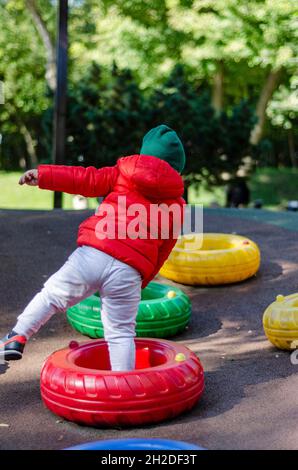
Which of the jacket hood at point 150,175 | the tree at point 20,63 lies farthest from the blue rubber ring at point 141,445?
the tree at point 20,63

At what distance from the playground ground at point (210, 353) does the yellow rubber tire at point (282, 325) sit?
10 centimetres

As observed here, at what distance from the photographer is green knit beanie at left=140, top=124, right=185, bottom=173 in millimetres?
3834

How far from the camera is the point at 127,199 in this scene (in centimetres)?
376

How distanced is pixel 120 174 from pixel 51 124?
38.2 feet

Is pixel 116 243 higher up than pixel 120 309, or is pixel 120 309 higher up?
pixel 116 243

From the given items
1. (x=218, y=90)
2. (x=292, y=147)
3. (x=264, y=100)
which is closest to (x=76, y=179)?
(x=264, y=100)

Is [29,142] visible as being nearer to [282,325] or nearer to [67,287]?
[282,325]

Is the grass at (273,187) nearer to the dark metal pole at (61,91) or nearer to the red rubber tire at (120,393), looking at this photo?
the dark metal pole at (61,91)

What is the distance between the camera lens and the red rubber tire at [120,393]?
3609 millimetres

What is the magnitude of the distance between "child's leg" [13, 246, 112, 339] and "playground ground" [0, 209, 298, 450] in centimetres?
60

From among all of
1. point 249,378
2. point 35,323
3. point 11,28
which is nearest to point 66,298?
point 35,323

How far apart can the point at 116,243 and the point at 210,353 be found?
1.85 metres

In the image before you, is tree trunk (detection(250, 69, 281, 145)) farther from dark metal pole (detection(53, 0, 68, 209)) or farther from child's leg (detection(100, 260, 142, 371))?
child's leg (detection(100, 260, 142, 371))

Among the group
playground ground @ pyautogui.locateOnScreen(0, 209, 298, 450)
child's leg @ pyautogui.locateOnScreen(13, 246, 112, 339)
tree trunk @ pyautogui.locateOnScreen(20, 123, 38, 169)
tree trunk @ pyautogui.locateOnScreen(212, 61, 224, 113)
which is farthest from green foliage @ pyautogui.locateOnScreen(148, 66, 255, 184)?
tree trunk @ pyautogui.locateOnScreen(20, 123, 38, 169)
